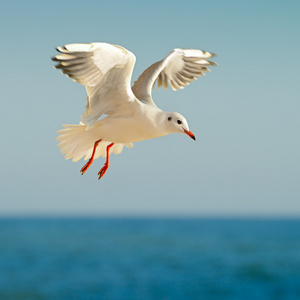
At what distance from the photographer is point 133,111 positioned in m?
5.69

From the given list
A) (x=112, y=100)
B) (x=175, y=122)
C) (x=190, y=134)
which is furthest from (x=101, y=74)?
(x=190, y=134)

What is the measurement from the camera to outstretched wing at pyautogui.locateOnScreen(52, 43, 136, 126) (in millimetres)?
5531

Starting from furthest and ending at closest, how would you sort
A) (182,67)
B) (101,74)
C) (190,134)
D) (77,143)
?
(182,67)
(77,143)
(190,134)
(101,74)

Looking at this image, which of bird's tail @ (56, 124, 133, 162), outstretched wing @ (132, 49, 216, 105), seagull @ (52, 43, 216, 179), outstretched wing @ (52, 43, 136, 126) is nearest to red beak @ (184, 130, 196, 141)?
seagull @ (52, 43, 216, 179)

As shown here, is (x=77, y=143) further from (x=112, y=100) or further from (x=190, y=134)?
(x=190, y=134)

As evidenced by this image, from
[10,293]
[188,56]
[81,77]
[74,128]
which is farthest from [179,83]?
[10,293]

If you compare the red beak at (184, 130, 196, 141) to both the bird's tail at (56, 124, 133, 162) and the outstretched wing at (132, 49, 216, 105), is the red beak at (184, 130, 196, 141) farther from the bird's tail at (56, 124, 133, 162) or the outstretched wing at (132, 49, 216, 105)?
the outstretched wing at (132, 49, 216, 105)

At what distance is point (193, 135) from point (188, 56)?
72.7 inches

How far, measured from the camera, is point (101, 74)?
567 centimetres

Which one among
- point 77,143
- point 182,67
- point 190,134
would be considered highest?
point 182,67

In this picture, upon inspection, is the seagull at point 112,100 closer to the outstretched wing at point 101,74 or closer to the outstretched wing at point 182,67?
the outstretched wing at point 101,74

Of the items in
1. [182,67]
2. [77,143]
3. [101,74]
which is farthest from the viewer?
[182,67]

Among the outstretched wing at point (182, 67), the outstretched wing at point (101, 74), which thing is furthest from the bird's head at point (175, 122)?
the outstretched wing at point (182, 67)

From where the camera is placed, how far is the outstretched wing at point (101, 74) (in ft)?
18.1
